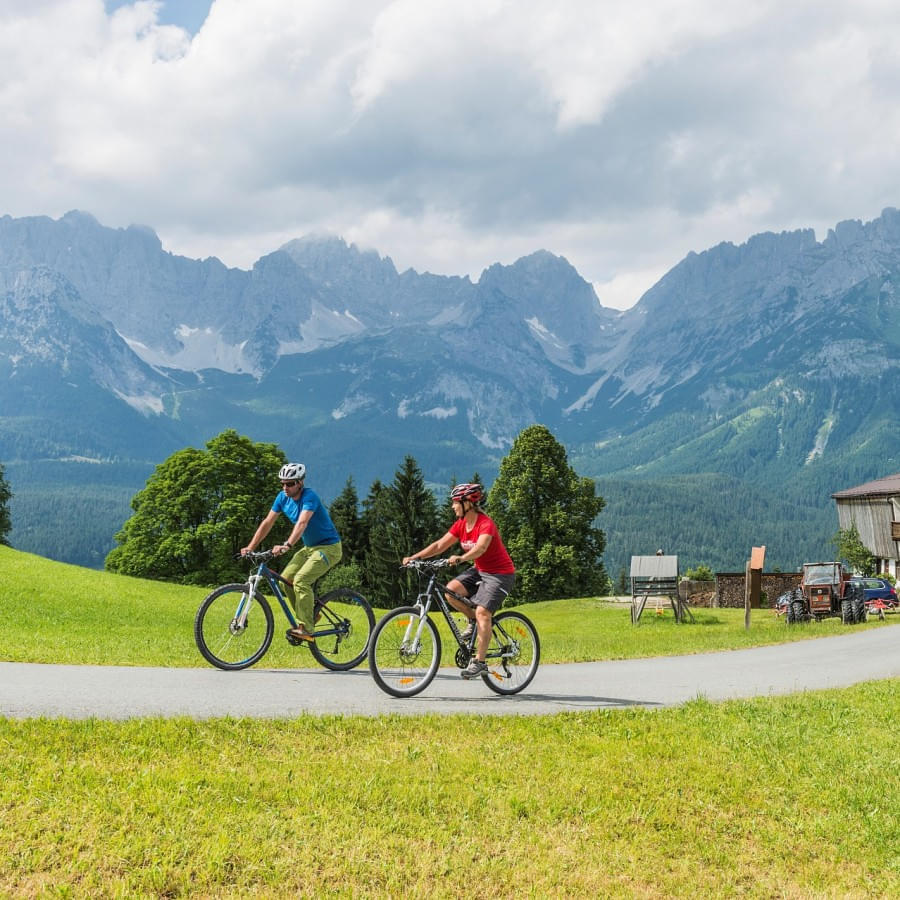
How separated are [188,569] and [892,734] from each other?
192 ft

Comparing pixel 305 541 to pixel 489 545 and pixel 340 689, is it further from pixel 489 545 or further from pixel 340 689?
pixel 489 545

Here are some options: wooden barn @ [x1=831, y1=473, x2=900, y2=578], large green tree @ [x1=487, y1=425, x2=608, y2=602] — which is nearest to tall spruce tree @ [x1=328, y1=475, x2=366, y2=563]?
large green tree @ [x1=487, y1=425, x2=608, y2=602]

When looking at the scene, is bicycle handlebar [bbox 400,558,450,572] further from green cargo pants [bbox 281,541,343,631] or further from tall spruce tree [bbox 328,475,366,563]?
tall spruce tree [bbox 328,475,366,563]

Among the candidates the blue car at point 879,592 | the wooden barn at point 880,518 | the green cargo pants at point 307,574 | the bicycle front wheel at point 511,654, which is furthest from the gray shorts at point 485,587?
the wooden barn at point 880,518

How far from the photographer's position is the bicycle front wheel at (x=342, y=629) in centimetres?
1376

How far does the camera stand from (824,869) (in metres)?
7.68

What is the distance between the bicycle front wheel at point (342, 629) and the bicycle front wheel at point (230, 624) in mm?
781

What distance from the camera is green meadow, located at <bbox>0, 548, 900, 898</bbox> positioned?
667 centimetres

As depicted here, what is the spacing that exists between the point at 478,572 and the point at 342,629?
3096 millimetres

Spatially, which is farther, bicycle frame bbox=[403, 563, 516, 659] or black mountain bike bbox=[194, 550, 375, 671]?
black mountain bike bbox=[194, 550, 375, 671]

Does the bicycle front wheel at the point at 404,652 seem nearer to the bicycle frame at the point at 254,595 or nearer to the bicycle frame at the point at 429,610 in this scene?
the bicycle frame at the point at 429,610

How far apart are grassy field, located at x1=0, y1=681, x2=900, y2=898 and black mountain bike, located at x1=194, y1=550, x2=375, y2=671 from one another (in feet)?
12.7

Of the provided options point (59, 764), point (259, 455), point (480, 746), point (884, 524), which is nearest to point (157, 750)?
point (59, 764)

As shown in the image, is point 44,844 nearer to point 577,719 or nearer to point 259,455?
point 577,719
